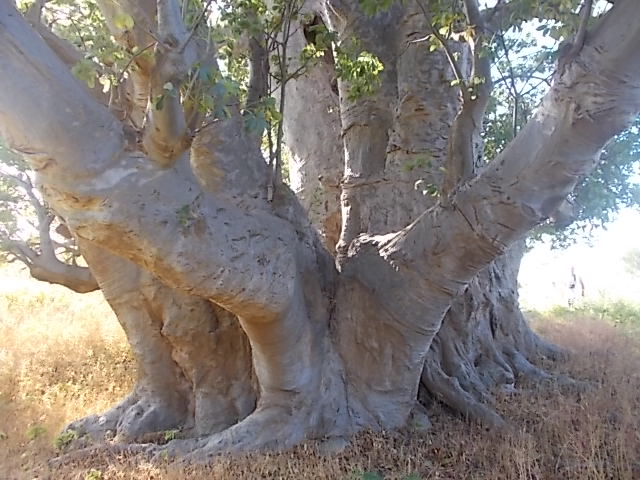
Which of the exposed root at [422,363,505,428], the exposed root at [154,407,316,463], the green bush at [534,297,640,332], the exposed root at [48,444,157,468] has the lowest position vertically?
the exposed root at [48,444,157,468]

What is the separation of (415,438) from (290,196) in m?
2.00

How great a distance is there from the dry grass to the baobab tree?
330 mm

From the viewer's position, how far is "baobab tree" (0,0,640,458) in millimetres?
3238

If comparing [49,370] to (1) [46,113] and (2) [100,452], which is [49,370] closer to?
(2) [100,452]

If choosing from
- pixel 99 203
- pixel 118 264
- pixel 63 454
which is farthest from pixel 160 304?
pixel 99 203

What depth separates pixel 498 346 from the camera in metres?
6.73

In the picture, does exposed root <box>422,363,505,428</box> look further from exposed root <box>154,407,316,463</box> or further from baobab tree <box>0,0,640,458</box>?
exposed root <box>154,407,316,463</box>

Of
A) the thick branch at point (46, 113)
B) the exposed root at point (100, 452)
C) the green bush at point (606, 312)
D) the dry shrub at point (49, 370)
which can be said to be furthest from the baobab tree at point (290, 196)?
the green bush at point (606, 312)

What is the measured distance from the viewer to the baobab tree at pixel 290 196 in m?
3.24

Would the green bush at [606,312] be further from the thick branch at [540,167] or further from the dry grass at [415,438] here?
the thick branch at [540,167]

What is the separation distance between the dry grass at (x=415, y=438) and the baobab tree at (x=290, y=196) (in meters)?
0.33

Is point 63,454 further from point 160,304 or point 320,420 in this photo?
point 320,420

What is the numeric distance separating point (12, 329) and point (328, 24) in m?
6.54

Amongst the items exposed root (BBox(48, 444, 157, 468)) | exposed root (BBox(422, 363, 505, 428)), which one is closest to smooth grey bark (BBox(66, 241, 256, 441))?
exposed root (BBox(48, 444, 157, 468))
